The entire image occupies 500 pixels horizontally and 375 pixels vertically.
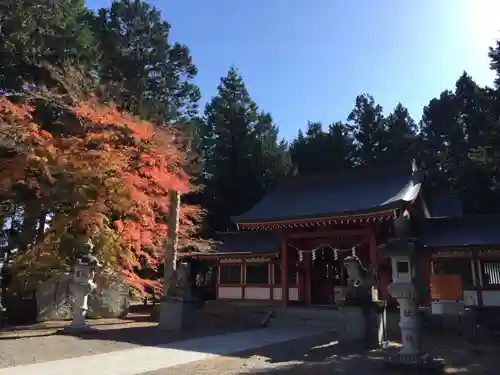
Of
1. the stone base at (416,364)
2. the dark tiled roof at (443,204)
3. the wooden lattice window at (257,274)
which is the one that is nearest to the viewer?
the stone base at (416,364)

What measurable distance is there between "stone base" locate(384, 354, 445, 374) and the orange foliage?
428 inches

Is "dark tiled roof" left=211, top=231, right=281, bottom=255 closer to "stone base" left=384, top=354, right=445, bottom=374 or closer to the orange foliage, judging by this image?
the orange foliage

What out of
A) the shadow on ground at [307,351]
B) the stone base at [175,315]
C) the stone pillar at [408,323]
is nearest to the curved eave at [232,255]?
the shadow on ground at [307,351]

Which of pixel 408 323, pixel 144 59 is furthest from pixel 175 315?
pixel 144 59

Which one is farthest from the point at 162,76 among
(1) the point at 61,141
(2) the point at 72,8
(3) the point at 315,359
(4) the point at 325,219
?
(3) the point at 315,359

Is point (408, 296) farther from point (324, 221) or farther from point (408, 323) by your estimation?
point (324, 221)

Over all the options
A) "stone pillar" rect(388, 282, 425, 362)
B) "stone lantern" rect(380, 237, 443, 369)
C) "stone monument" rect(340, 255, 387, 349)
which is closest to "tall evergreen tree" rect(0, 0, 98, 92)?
"stone monument" rect(340, 255, 387, 349)

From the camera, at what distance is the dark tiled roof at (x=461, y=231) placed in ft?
53.1

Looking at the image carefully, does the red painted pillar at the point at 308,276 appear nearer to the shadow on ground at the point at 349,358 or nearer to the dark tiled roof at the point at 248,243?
the dark tiled roof at the point at 248,243

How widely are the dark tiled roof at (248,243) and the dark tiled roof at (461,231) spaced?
22.1ft

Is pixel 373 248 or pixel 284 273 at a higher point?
pixel 373 248

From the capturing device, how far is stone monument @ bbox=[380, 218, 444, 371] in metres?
7.58

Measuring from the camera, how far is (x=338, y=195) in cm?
1925

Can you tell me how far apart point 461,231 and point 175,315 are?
1210 cm
